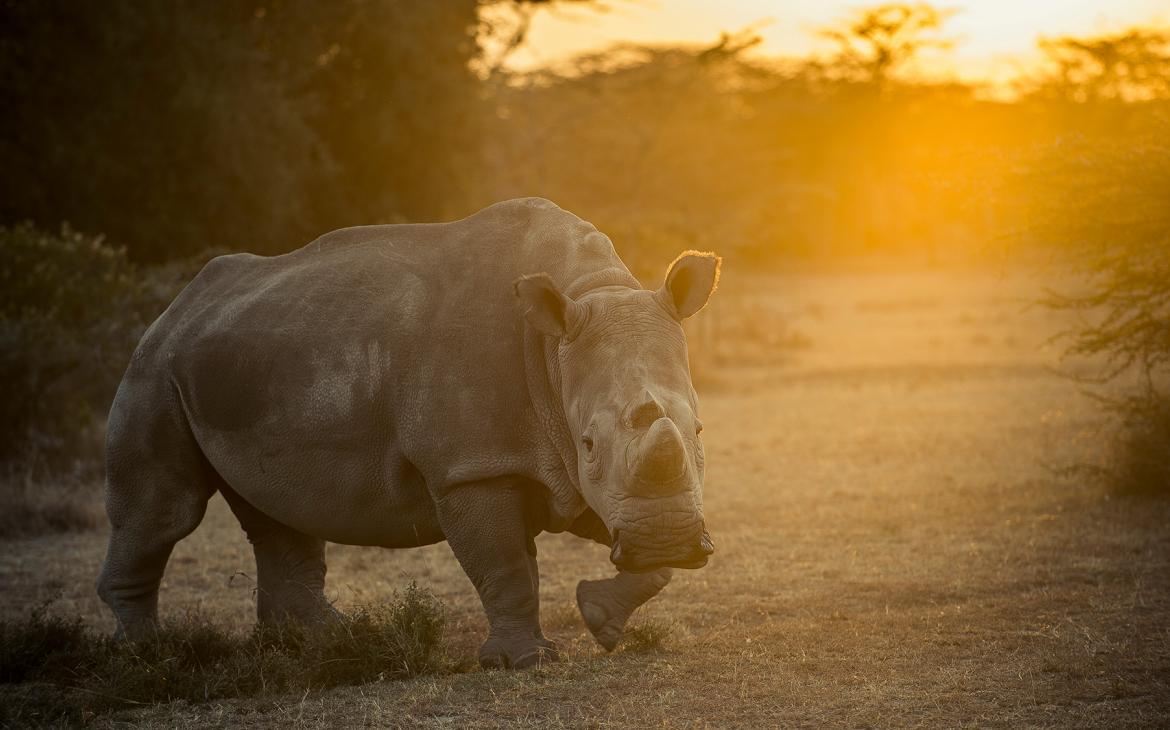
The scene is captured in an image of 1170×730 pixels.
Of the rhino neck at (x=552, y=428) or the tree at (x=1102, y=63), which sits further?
the tree at (x=1102, y=63)

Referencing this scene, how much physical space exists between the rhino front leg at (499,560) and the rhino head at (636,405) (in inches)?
19.9

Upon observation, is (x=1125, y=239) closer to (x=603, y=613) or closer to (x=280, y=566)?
(x=603, y=613)

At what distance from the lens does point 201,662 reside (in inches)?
252

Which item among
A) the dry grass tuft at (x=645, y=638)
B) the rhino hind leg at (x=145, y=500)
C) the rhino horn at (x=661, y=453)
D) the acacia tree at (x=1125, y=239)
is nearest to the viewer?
the rhino horn at (x=661, y=453)

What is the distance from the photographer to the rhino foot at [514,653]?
5945 mm

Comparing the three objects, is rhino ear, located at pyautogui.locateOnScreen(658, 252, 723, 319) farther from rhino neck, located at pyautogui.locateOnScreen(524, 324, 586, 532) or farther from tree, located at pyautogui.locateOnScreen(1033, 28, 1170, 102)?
tree, located at pyautogui.locateOnScreen(1033, 28, 1170, 102)

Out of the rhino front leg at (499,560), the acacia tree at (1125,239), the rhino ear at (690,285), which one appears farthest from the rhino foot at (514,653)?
the acacia tree at (1125,239)

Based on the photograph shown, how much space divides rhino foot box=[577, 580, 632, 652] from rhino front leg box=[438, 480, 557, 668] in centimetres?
23

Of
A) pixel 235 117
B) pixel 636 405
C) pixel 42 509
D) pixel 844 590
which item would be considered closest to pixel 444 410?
pixel 636 405

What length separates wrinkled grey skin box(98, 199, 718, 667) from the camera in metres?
5.45

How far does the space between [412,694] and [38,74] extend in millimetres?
14048

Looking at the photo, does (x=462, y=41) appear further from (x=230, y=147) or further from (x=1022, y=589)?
(x=1022, y=589)

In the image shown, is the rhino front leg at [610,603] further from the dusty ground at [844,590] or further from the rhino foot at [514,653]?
the rhino foot at [514,653]

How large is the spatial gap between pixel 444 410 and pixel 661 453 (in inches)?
48.5
